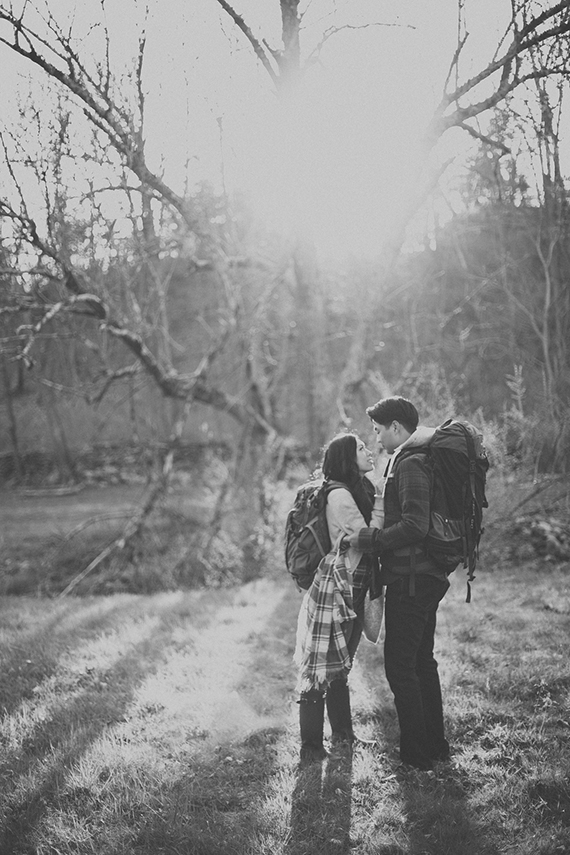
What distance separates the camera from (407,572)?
334 cm

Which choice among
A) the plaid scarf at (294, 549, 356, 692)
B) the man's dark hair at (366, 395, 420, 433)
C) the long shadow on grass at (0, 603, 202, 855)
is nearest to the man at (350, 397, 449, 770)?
the man's dark hair at (366, 395, 420, 433)

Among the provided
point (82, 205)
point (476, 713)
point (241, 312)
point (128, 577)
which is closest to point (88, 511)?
point (128, 577)

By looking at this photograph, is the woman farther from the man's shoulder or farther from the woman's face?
the man's shoulder

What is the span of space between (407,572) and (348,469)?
62 cm

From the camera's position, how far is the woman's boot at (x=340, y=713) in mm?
3857

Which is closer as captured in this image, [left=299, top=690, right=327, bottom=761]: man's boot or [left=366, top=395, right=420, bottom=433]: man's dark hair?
[left=366, top=395, right=420, bottom=433]: man's dark hair

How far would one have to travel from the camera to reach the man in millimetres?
3232

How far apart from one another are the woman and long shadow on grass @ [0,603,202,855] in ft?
4.48

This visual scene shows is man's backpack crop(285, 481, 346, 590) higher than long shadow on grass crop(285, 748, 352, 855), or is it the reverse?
man's backpack crop(285, 481, 346, 590)

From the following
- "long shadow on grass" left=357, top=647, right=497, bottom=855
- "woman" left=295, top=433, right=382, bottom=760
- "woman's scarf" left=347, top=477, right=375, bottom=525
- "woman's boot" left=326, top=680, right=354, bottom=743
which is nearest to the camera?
"long shadow on grass" left=357, top=647, right=497, bottom=855

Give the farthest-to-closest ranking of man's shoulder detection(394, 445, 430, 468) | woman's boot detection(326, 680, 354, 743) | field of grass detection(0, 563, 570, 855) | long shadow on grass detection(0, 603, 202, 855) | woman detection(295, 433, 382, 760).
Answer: woman's boot detection(326, 680, 354, 743), woman detection(295, 433, 382, 760), man's shoulder detection(394, 445, 430, 468), long shadow on grass detection(0, 603, 202, 855), field of grass detection(0, 563, 570, 855)

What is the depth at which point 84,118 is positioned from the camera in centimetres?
662

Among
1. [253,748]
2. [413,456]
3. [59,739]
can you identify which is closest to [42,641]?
[59,739]

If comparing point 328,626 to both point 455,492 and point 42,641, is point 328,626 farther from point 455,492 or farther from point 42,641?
point 42,641
